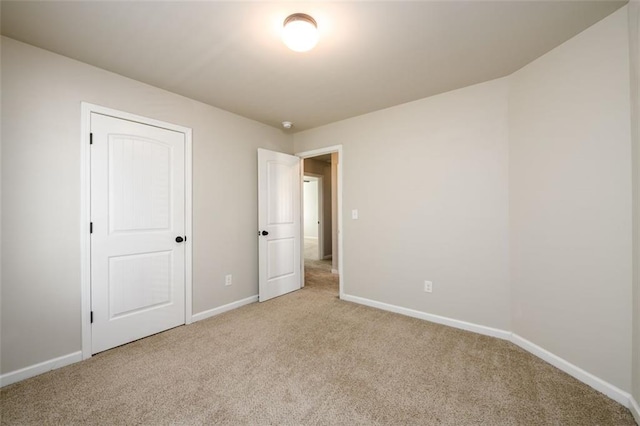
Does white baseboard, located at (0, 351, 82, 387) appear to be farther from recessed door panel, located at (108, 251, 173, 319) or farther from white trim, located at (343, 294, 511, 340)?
white trim, located at (343, 294, 511, 340)

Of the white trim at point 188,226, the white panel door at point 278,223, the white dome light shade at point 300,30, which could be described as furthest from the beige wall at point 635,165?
the white trim at point 188,226

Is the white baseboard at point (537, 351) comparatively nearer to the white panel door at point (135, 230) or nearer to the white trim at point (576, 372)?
the white trim at point (576, 372)

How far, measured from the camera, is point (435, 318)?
2.82 meters

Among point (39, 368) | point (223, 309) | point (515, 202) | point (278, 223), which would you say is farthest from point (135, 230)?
point (515, 202)

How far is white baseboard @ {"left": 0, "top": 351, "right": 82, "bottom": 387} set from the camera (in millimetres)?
1815

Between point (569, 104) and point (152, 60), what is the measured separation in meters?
3.16

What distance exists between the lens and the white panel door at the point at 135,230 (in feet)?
7.35

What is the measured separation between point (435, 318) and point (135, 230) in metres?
3.10

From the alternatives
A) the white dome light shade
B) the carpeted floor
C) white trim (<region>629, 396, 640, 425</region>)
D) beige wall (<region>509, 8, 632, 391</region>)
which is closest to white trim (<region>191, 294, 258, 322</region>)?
the carpeted floor

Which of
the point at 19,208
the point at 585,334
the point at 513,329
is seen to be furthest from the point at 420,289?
the point at 19,208

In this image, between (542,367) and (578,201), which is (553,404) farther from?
(578,201)

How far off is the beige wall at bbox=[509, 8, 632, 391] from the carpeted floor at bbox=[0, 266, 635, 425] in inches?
11.9

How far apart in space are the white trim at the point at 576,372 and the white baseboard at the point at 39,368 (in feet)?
12.0

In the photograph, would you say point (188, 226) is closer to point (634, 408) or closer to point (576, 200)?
point (576, 200)
